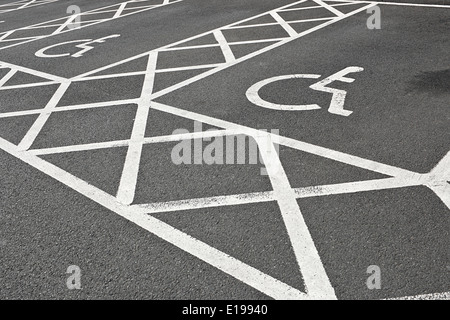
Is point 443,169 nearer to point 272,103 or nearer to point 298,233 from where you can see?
point 298,233

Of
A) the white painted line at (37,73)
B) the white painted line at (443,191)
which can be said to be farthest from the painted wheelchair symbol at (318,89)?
the white painted line at (37,73)

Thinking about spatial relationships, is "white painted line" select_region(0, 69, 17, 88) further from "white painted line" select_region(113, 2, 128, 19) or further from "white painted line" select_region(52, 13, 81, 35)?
"white painted line" select_region(113, 2, 128, 19)

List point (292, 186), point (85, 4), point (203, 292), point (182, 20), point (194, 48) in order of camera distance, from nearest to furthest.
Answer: point (203, 292)
point (292, 186)
point (194, 48)
point (182, 20)
point (85, 4)

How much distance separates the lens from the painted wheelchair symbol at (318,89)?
20.6 ft

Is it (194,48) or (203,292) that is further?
(194,48)

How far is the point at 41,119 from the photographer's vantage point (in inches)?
269

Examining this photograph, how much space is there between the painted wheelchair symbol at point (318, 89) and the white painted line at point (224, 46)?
1613mm

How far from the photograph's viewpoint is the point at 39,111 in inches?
282

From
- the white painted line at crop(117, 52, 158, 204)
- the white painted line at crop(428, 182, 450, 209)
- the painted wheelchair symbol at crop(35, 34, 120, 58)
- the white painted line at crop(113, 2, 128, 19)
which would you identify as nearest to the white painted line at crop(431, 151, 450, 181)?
the white painted line at crop(428, 182, 450, 209)

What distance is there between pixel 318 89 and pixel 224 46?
3.31m

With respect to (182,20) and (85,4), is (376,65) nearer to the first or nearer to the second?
(182,20)

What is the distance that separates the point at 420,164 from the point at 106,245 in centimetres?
330

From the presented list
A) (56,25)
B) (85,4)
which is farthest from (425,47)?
(85,4)

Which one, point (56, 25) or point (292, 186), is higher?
point (56, 25)
